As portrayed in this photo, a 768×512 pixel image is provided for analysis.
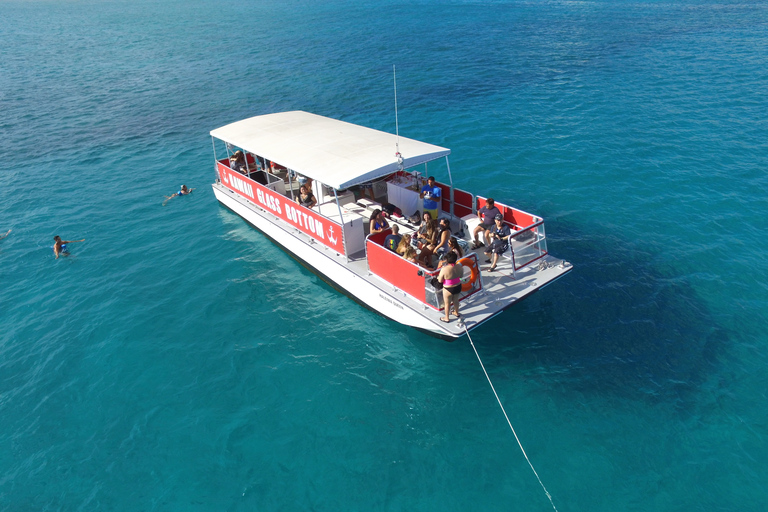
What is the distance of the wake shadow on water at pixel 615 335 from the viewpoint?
507 inches

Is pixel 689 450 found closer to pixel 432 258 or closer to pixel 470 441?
pixel 470 441

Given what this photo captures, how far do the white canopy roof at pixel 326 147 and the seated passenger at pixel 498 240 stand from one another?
303 cm

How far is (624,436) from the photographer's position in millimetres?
11406

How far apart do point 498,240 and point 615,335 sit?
14.9ft

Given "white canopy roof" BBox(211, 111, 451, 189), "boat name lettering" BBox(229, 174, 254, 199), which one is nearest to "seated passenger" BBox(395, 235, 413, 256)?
"white canopy roof" BBox(211, 111, 451, 189)

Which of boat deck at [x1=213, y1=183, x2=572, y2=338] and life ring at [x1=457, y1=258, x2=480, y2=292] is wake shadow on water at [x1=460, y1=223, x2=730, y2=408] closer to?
boat deck at [x1=213, y1=183, x2=572, y2=338]

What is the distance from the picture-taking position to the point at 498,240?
47.7 ft

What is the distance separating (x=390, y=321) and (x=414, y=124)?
19.9 meters

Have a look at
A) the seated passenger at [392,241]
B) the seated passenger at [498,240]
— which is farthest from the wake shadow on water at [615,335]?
the seated passenger at [392,241]

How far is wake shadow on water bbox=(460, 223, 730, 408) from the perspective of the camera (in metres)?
12.9

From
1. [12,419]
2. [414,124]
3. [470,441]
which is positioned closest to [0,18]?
[414,124]

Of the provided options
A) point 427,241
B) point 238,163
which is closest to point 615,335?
point 427,241

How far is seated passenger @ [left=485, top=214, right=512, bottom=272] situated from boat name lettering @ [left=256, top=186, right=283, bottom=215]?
27.7ft

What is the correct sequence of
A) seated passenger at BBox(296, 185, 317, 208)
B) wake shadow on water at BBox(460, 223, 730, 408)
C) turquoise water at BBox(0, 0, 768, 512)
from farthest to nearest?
seated passenger at BBox(296, 185, 317, 208) < wake shadow on water at BBox(460, 223, 730, 408) < turquoise water at BBox(0, 0, 768, 512)
